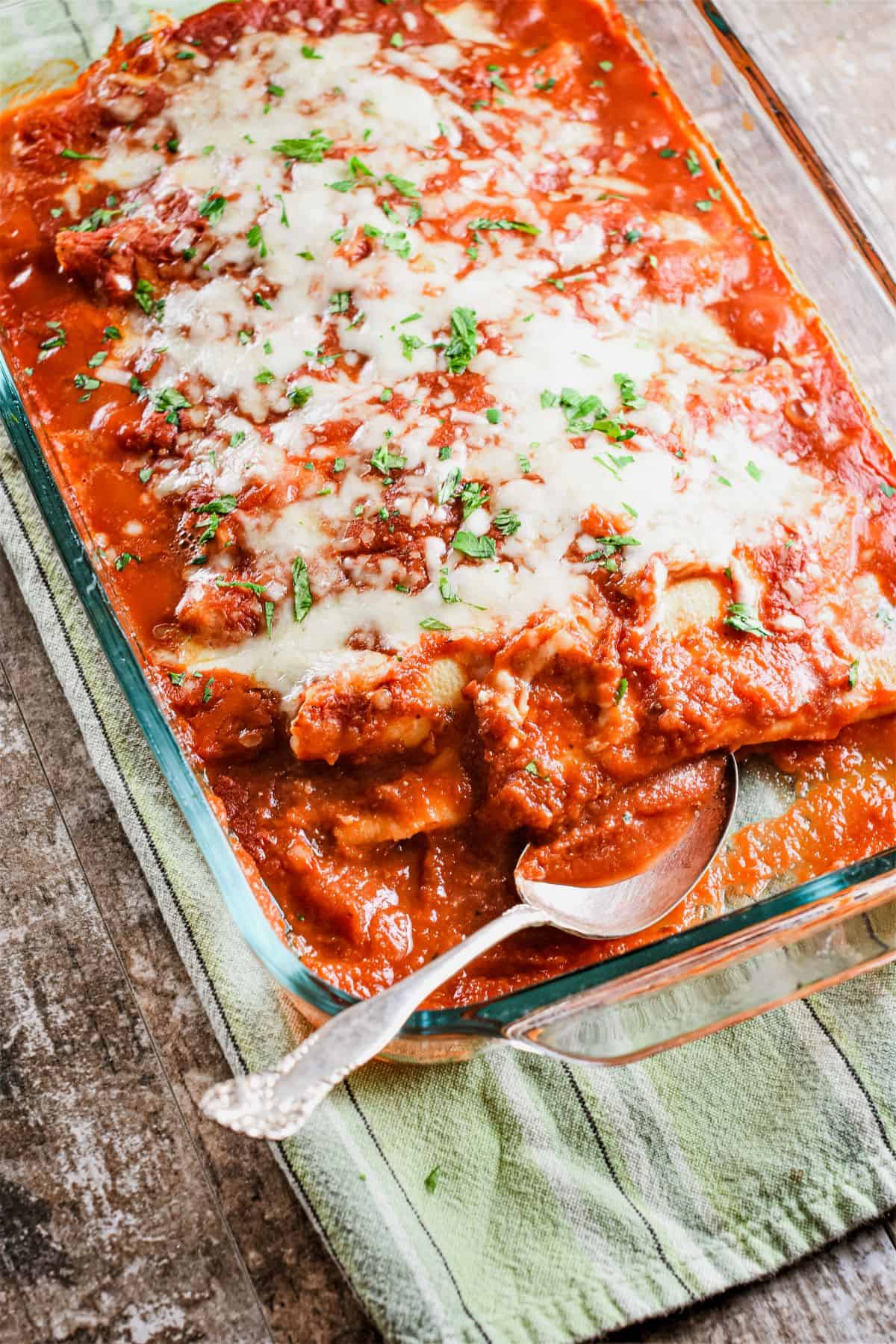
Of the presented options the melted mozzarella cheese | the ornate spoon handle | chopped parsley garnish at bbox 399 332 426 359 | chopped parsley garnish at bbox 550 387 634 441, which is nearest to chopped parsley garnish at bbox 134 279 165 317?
Result: the melted mozzarella cheese

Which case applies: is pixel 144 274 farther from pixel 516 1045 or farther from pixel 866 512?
pixel 516 1045

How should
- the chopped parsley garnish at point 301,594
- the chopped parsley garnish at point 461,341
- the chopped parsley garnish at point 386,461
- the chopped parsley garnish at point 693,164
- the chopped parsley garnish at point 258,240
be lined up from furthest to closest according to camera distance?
the chopped parsley garnish at point 693,164 < the chopped parsley garnish at point 258,240 < the chopped parsley garnish at point 461,341 < the chopped parsley garnish at point 386,461 < the chopped parsley garnish at point 301,594

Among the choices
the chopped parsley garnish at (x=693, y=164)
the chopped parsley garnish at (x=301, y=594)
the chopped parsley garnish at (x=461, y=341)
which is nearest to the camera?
the chopped parsley garnish at (x=301, y=594)

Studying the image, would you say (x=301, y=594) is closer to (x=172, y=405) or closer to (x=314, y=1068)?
(x=172, y=405)

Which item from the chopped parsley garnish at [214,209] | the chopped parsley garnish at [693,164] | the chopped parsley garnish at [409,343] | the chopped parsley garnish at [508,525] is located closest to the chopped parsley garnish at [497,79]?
the chopped parsley garnish at [693,164]

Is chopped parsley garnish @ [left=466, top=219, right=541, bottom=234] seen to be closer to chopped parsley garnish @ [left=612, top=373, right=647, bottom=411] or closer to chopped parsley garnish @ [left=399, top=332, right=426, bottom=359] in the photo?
chopped parsley garnish @ [left=399, top=332, right=426, bottom=359]

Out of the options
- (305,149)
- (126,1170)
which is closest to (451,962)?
(126,1170)

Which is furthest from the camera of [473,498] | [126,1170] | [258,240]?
[258,240]

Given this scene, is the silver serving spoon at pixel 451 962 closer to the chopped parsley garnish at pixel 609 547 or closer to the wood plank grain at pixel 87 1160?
the wood plank grain at pixel 87 1160
